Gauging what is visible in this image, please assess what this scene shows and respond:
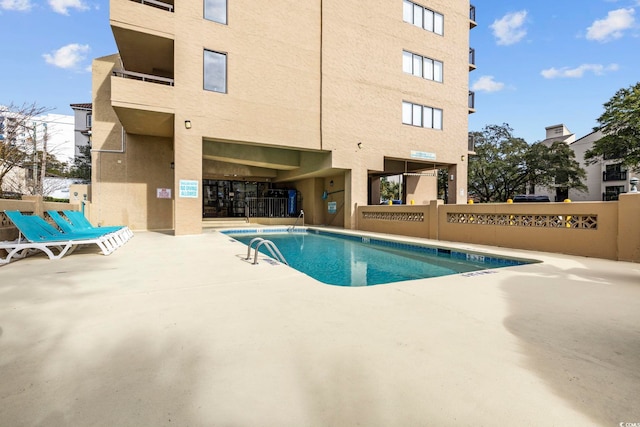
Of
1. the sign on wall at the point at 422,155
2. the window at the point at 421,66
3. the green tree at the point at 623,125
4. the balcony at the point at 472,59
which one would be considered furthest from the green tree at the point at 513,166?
the sign on wall at the point at 422,155

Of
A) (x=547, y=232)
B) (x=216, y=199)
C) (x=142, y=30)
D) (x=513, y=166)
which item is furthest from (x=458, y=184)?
(x=142, y=30)

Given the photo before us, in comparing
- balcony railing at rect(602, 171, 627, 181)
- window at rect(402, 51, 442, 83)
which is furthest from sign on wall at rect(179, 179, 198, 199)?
balcony railing at rect(602, 171, 627, 181)

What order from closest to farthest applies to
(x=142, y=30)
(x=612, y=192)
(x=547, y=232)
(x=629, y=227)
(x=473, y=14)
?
(x=629, y=227), (x=547, y=232), (x=142, y=30), (x=473, y=14), (x=612, y=192)

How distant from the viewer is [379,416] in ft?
5.03

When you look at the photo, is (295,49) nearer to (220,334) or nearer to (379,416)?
(220,334)

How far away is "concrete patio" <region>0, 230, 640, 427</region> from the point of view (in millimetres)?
1578

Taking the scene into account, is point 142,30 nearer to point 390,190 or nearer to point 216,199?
point 216,199

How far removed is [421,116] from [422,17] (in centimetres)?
548

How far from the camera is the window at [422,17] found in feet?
53.0

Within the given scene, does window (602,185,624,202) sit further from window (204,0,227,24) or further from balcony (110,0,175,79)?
balcony (110,0,175,79)

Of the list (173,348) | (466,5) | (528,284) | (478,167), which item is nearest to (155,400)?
(173,348)

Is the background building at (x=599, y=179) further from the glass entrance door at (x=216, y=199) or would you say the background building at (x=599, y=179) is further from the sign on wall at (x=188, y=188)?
the sign on wall at (x=188, y=188)

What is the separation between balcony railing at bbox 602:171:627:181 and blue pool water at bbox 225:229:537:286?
121 ft

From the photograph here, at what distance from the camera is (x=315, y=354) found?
2182 mm
